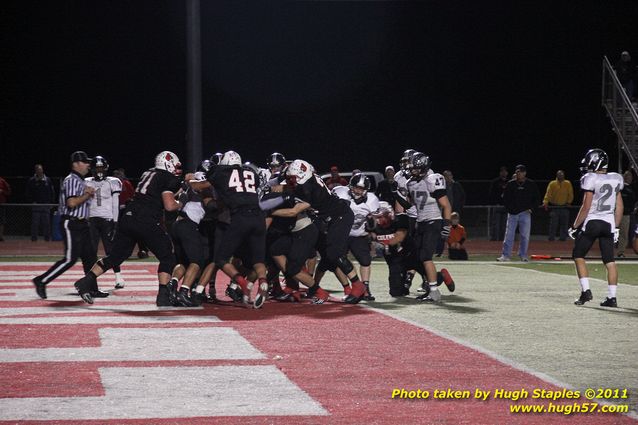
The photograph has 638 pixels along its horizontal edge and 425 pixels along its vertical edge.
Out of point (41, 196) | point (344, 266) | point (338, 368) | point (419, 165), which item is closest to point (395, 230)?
point (419, 165)

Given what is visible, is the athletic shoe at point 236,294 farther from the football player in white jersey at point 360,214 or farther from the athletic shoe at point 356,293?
the football player in white jersey at point 360,214

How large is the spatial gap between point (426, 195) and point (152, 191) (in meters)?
3.42

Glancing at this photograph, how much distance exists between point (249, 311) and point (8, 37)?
93.1 ft

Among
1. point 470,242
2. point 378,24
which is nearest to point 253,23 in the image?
point 378,24

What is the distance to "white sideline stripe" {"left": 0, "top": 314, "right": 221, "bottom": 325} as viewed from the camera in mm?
10148

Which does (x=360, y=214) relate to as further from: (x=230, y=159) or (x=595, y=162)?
(x=595, y=162)

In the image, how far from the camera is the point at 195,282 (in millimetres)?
12273

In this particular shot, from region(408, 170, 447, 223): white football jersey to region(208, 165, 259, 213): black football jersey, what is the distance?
2383 millimetres

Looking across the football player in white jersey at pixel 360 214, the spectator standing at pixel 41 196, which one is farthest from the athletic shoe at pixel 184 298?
the spectator standing at pixel 41 196

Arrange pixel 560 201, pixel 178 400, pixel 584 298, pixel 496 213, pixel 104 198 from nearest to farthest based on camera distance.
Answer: pixel 178 400, pixel 584 298, pixel 104 198, pixel 560 201, pixel 496 213

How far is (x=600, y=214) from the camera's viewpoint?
38.9 feet

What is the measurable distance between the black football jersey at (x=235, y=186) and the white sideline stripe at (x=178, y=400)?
155 inches

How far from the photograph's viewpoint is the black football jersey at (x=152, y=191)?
37.7 feet

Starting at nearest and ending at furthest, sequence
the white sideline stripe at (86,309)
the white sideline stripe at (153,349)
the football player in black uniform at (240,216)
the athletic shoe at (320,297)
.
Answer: the white sideline stripe at (153,349), the white sideline stripe at (86,309), the football player in black uniform at (240,216), the athletic shoe at (320,297)
